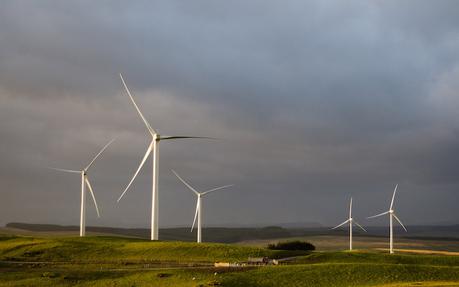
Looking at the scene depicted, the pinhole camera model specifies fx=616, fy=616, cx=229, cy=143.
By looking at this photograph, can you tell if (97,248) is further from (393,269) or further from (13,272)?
(393,269)

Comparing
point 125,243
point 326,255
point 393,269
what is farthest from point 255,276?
point 125,243

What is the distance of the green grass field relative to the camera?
75.3 m

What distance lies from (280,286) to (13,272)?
3584 centimetres

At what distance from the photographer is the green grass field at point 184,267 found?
7531 cm

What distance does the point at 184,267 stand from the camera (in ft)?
278

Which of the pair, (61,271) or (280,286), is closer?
(280,286)

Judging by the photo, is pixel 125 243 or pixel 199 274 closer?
pixel 199 274

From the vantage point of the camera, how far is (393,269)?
83188 millimetres

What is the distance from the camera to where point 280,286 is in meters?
73.7

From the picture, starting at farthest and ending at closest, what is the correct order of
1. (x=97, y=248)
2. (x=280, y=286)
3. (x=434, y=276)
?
1. (x=97, y=248)
2. (x=434, y=276)
3. (x=280, y=286)

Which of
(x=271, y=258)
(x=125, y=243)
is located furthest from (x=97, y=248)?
(x=271, y=258)

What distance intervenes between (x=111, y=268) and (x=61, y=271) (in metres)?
6.94

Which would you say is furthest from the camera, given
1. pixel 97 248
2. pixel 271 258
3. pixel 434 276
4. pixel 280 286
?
pixel 97 248

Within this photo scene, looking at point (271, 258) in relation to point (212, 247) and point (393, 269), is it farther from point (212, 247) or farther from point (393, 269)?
point (393, 269)
